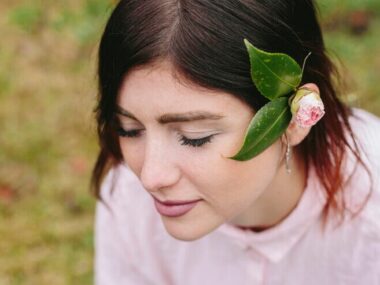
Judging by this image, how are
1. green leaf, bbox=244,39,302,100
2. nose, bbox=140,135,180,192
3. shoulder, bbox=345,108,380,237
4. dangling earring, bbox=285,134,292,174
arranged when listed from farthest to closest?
shoulder, bbox=345,108,380,237, dangling earring, bbox=285,134,292,174, nose, bbox=140,135,180,192, green leaf, bbox=244,39,302,100

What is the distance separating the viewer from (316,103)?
1592 mm

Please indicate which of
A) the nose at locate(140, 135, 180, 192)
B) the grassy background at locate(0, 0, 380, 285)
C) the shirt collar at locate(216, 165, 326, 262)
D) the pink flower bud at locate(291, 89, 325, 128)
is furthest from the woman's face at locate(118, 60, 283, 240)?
the grassy background at locate(0, 0, 380, 285)

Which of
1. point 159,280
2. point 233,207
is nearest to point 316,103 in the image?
point 233,207

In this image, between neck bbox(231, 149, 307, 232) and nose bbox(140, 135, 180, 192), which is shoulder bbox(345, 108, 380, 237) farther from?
nose bbox(140, 135, 180, 192)

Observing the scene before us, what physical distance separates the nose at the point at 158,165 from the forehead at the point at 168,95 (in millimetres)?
90

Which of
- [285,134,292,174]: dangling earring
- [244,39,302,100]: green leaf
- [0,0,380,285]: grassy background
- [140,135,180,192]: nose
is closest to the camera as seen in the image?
[244,39,302,100]: green leaf

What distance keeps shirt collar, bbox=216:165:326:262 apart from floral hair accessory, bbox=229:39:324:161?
380 mm

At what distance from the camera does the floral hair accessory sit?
5.21 feet

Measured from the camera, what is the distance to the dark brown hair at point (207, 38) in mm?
1582

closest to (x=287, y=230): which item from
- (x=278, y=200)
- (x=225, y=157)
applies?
Answer: (x=278, y=200)

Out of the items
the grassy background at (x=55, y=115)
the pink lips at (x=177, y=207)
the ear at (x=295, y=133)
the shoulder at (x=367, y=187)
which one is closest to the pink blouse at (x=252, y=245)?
the shoulder at (x=367, y=187)

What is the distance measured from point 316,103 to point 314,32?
0.89ft

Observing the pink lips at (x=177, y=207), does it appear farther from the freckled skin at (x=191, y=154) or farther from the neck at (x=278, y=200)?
the neck at (x=278, y=200)

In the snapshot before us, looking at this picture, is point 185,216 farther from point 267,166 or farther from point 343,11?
point 343,11
